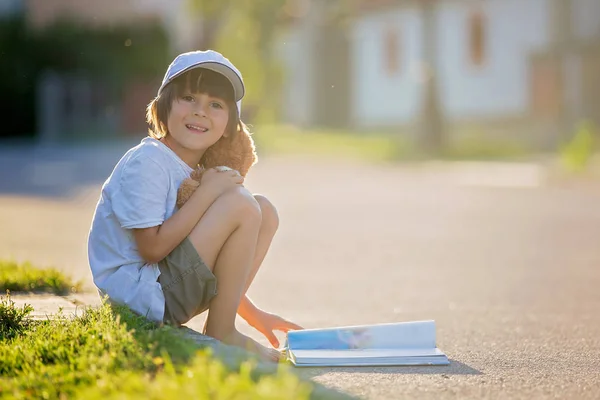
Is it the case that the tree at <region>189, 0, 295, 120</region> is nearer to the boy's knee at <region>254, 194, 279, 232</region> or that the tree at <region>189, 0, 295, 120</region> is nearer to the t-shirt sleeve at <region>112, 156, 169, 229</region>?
A: the boy's knee at <region>254, 194, 279, 232</region>

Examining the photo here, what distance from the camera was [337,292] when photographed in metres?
8.06

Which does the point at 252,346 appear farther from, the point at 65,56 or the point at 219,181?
the point at 65,56

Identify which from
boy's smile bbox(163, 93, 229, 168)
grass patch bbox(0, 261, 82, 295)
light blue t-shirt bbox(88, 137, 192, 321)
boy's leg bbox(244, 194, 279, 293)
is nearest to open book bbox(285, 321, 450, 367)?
boy's leg bbox(244, 194, 279, 293)

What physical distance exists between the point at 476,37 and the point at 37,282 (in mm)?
33092

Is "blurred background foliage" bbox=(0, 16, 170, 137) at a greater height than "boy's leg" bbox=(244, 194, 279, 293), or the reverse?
"blurred background foliage" bbox=(0, 16, 170, 137)

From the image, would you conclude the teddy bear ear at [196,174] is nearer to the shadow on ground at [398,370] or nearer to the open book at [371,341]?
the open book at [371,341]

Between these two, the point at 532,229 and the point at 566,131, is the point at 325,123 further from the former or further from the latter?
the point at 532,229

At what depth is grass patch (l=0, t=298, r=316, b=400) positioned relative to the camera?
3318mm

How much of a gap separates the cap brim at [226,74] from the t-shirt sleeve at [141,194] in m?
0.44

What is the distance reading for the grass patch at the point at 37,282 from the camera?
6770 millimetres

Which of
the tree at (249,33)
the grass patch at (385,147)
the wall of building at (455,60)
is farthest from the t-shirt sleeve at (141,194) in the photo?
the tree at (249,33)

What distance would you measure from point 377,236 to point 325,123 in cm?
3621

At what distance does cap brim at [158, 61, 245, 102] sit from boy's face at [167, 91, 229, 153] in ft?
0.28

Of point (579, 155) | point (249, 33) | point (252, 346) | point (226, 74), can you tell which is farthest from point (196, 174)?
point (249, 33)
